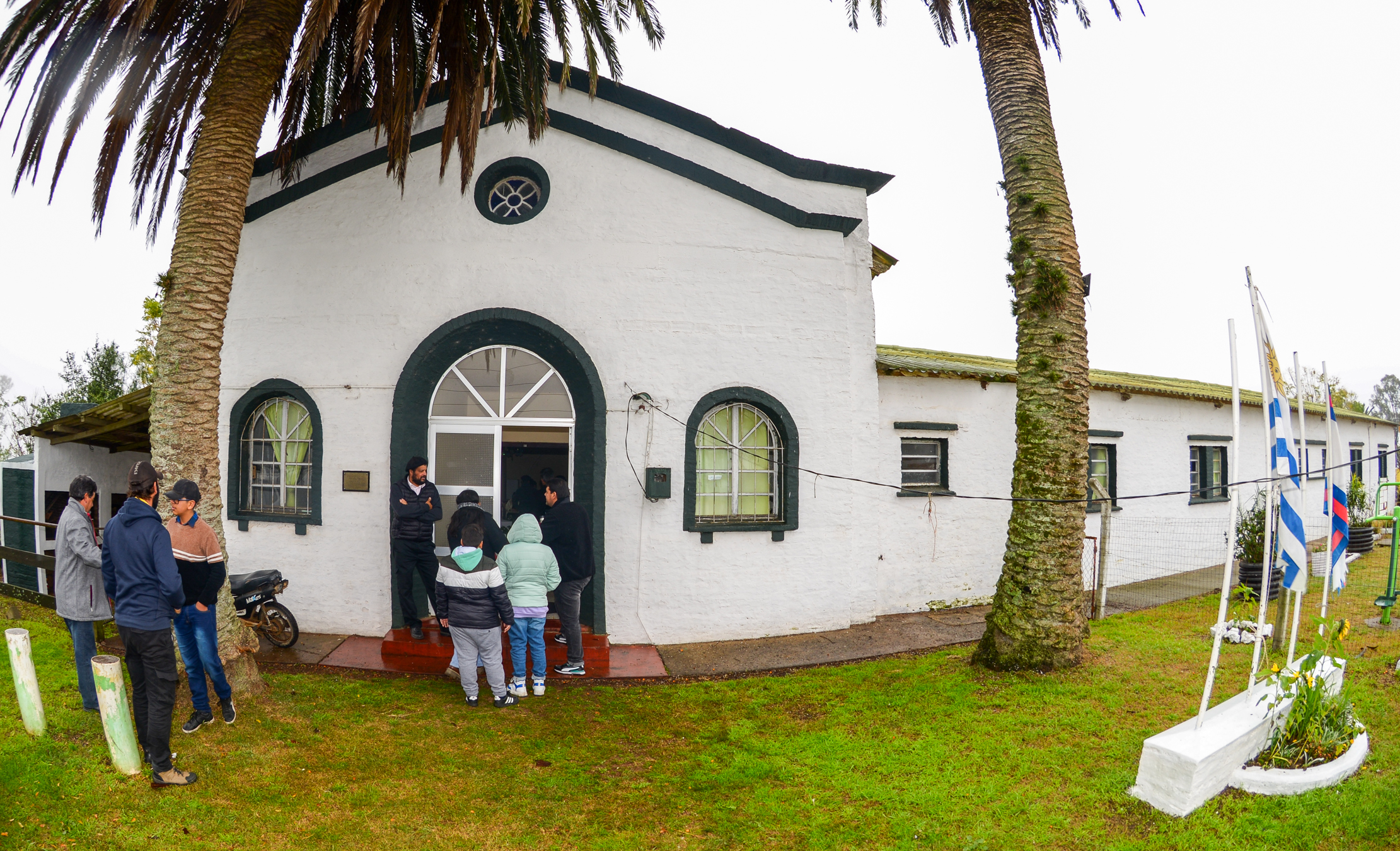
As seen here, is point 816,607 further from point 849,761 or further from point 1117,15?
point 1117,15

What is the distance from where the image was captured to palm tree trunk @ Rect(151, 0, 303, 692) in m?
6.10

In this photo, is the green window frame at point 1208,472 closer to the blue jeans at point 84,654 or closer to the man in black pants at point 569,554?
the man in black pants at point 569,554

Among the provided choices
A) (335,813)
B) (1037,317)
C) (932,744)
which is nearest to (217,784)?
(335,813)

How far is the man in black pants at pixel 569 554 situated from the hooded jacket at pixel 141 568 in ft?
10.3

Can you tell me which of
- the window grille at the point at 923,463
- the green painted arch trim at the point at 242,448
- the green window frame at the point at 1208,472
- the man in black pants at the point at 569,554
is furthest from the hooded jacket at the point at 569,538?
the green window frame at the point at 1208,472

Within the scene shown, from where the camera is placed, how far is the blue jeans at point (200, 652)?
17.8 feet

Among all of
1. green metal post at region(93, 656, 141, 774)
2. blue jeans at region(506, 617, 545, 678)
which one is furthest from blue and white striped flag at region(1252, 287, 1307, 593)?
green metal post at region(93, 656, 141, 774)

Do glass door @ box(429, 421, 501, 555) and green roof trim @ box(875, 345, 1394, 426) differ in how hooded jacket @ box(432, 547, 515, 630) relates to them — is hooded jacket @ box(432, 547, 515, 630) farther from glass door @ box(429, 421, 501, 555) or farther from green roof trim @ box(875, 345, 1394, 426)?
green roof trim @ box(875, 345, 1394, 426)

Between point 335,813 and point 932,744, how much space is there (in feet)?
13.5

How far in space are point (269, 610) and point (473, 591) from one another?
119 inches

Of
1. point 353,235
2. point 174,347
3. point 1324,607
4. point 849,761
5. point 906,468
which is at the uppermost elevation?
point 353,235

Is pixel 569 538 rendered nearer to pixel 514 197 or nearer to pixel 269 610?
pixel 269 610

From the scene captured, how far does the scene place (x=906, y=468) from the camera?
10547 mm

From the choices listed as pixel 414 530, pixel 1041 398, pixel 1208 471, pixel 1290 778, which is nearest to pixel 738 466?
pixel 1041 398
